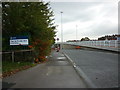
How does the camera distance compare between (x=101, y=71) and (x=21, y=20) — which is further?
(x=21, y=20)

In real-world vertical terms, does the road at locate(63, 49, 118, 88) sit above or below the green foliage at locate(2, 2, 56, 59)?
below

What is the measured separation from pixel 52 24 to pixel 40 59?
429 cm

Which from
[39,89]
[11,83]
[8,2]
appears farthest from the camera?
[8,2]

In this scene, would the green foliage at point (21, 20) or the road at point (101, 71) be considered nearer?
the road at point (101, 71)

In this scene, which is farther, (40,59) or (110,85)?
(40,59)

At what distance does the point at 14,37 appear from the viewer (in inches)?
593

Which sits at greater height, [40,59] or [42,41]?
[42,41]

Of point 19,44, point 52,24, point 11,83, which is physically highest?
point 52,24

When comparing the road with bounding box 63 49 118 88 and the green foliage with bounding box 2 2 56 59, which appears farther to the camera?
the green foliage with bounding box 2 2 56 59

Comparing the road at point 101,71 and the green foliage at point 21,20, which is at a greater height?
the green foliage at point 21,20

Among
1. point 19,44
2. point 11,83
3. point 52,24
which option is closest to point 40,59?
point 19,44

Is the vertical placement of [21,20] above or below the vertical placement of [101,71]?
above

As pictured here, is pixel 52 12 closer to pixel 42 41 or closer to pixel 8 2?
pixel 42 41

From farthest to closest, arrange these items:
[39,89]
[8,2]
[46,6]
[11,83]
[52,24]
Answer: [52,24] → [46,6] → [8,2] → [11,83] → [39,89]
